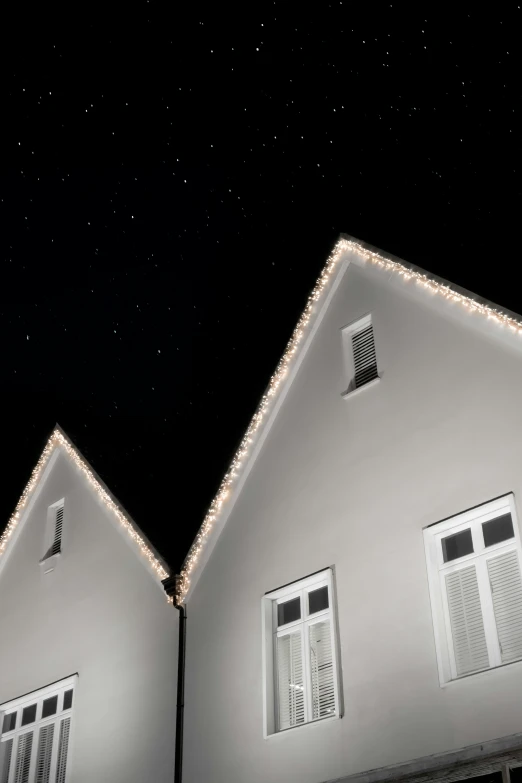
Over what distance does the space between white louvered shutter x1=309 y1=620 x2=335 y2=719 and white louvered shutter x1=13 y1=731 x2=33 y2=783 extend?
6.42 m

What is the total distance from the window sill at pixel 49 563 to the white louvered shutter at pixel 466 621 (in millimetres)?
8986

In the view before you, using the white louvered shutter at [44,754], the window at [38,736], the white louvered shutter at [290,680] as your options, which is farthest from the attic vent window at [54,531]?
the white louvered shutter at [290,680]

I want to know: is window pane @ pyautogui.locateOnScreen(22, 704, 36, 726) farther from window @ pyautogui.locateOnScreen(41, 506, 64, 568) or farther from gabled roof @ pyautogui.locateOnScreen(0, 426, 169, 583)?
gabled roof @ pyautogui.locateOnScreen(0, 426, 169, 583)

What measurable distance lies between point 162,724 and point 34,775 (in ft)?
11.0

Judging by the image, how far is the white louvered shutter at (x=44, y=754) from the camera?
1609cm

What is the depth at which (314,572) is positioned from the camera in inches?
524

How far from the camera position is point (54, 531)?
19.1 metres

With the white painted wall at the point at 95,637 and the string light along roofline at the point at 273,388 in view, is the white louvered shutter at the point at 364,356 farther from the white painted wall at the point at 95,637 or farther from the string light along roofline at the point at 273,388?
the white painted wall at the point at 95,637

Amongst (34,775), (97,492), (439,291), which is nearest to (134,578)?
(97,492)

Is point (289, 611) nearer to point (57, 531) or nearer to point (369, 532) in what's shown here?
point (369, 532)

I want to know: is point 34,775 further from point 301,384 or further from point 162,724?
point 301,384

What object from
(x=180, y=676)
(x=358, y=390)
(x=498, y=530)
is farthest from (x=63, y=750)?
(x=498, y=530)

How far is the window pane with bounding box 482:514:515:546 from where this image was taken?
1154cm

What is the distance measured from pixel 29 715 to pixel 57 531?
3.54 metres
